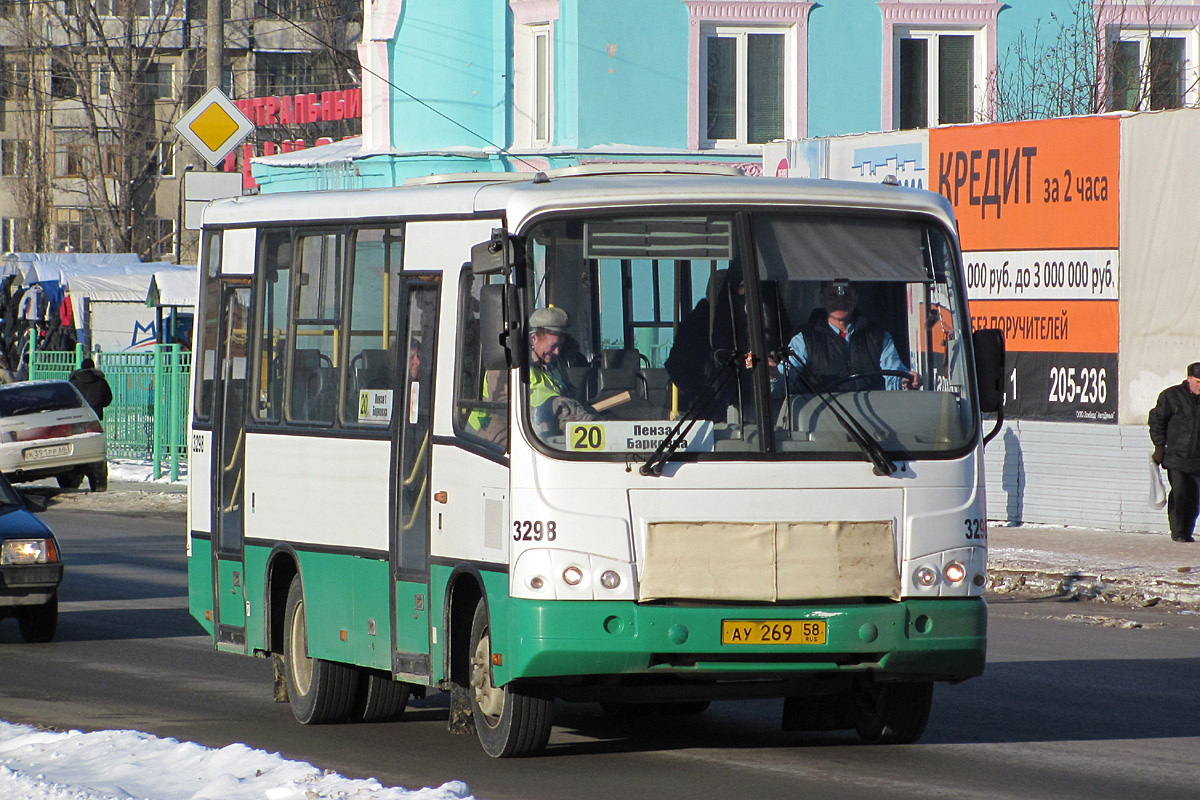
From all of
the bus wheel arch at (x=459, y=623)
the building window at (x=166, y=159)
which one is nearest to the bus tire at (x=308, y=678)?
the bus wheel arch at (x=459, y=623)

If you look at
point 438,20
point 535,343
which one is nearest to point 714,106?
point 438,20

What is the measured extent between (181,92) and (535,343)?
227 ft

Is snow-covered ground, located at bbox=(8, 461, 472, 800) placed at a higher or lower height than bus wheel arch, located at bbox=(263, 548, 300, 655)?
lower

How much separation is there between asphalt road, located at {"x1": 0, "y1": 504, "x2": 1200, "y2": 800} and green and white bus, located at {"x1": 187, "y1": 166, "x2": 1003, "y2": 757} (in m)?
0.35

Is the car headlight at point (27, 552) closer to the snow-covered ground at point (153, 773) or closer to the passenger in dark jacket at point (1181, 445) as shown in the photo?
the snow-covered ground at point (153, 773)

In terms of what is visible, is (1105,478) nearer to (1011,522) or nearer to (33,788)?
(1011,522)

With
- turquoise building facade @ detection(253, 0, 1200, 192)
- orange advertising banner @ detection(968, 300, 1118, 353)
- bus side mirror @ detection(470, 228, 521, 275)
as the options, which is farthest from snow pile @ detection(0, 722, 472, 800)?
turquoise building facade @ detection(253, 0, 1200, 192)

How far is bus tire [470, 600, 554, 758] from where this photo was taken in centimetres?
875

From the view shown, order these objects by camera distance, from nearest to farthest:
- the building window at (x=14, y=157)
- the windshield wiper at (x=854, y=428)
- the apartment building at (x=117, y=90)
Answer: the windshield wiper at (x=854, y=428) < the apartment building at (x=117, y=90) < the building window at (x=14, y=157)

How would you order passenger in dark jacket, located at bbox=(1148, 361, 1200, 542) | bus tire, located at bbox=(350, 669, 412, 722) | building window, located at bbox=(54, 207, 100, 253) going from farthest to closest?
building window, located at bbox=(54, 207, 100, 253), passenger in dark jacket, located at bbox=(1148, 361, 1200, 542), bus tire, located at bbox=(350, 669, 412, 722)

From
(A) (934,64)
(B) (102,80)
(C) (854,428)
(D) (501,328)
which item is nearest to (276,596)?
(D) (501,328)

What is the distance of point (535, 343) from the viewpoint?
28.1 ft

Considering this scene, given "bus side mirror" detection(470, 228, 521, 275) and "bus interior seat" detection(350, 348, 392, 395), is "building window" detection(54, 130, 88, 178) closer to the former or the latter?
"bus interior seat" detection(350, 348, 392, 395)

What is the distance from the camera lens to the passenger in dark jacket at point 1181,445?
1931cm
